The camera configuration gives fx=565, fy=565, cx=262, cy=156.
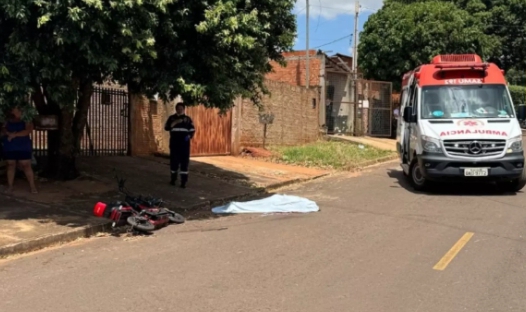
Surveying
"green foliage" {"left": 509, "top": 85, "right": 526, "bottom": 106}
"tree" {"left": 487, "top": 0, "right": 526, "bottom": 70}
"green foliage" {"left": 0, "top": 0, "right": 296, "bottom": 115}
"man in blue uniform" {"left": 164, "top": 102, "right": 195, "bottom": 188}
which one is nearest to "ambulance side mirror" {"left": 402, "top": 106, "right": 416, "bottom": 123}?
"green foliage" {"left": 0, "top": 0, "right": 296, "bottom": 115}

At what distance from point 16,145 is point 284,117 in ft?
40.9

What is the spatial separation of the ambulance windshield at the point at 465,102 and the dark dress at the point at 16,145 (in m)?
7.62

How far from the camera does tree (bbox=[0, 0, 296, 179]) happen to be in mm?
7273

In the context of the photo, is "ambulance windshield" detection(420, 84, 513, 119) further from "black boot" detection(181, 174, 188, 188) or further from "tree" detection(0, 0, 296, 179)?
"black boot" detection(181, 174, 188, 188)

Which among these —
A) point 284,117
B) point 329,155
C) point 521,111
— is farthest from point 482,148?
point 284,117

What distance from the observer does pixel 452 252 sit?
6.73m

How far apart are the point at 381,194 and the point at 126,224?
551 cm

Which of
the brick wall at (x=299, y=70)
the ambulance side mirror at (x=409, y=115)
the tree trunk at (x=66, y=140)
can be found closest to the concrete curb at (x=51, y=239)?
the tree trunk at (x=66, y=140)

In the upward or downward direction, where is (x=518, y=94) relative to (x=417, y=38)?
downward

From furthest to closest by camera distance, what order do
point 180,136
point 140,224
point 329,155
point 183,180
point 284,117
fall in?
point 284,117 < point 329,155 < point 183,180 < point 180,136 < point 140,224

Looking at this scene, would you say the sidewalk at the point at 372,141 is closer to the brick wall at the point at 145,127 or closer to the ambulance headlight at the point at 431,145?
the brick wall at the point at 145,127

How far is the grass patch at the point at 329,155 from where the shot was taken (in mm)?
17203

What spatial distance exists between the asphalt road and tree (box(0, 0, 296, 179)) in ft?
7.20

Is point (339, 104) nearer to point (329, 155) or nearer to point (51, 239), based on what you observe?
point (329, 155)
